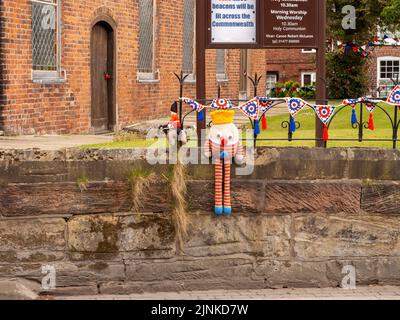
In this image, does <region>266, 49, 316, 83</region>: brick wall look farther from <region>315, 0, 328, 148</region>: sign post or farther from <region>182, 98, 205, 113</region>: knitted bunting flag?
<region>182, 98, 205, 113</region>: knitted bunting flag

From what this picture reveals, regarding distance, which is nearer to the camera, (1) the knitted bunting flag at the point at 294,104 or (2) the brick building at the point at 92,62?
(1) the knitted bunting flag at the point at 294,104

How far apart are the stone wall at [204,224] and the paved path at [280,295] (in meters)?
0.08

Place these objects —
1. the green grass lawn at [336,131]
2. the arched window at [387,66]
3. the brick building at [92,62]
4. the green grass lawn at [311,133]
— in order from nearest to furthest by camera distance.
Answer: the green grass lawn at [311,133] < the green grass lawn at [336,131] < the brick building at [92,62] < the arched window at [387,66]

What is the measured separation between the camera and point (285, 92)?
40.1m

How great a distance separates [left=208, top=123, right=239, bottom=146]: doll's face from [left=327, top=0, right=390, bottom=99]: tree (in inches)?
757

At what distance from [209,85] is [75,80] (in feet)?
25.7

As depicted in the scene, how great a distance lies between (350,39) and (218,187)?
74.1 ft

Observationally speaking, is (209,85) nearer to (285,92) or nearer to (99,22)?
(99,22)

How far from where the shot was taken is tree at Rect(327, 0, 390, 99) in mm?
28031

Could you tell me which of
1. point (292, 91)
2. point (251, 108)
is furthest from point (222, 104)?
point (292, 91)

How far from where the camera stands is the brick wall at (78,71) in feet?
45.9

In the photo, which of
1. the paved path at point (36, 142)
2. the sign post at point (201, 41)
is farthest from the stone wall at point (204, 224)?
the paved path at point (36, 142)

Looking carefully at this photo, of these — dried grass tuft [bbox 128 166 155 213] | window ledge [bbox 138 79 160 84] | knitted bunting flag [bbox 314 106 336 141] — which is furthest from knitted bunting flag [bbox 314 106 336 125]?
window ledge [bbox 138 79 160 84]

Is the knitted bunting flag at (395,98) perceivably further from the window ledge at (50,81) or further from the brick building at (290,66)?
the brick building at (290,66)
